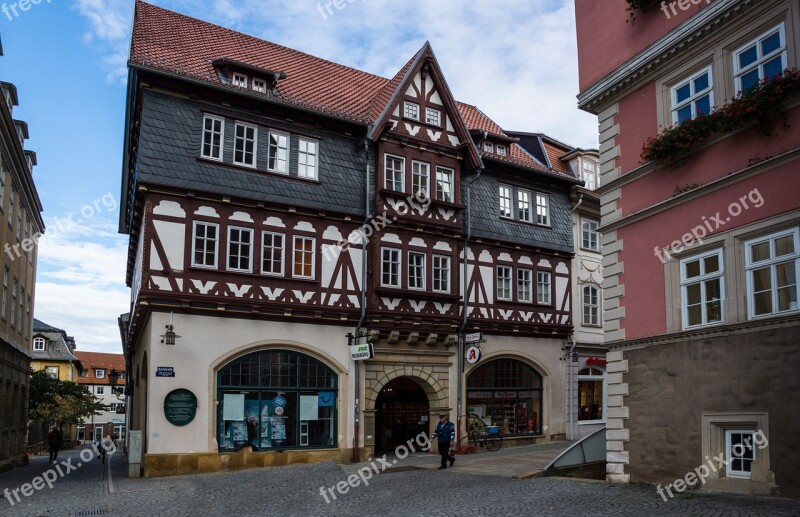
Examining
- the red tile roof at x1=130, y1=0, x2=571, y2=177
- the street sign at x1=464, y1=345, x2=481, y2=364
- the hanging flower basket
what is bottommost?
the street sign at x1=464, y1=345, x2=481, y2=364

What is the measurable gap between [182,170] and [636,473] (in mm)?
14295

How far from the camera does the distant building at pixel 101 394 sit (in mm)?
94000

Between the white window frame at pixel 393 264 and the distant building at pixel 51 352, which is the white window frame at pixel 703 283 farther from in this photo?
the distant building at pixel 51 352

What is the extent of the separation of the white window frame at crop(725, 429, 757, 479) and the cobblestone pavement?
490 mm

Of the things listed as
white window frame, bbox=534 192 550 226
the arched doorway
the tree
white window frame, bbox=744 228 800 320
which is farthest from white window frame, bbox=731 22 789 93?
the tree

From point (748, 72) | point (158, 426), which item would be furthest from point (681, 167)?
point (158, 426)

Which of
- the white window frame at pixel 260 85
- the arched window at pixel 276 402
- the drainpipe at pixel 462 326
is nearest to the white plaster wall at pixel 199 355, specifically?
the arched window at pixel 276 402

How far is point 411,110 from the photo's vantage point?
2664cm

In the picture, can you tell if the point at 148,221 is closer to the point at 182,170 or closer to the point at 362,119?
the point at 182,170

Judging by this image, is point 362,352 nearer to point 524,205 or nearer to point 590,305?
point 524,205

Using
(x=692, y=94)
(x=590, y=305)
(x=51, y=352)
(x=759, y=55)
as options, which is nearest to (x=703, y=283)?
(x=692, y=94)

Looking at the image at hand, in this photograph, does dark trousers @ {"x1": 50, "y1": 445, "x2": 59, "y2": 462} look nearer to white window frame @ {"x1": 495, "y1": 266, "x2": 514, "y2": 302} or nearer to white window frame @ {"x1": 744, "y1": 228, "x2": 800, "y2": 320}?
white window frame @ {"x1": 495, "y1": 266, "x2": 514, "y2": 302}

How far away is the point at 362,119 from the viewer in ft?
83.5

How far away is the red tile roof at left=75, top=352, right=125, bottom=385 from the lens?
99062 millimetres
